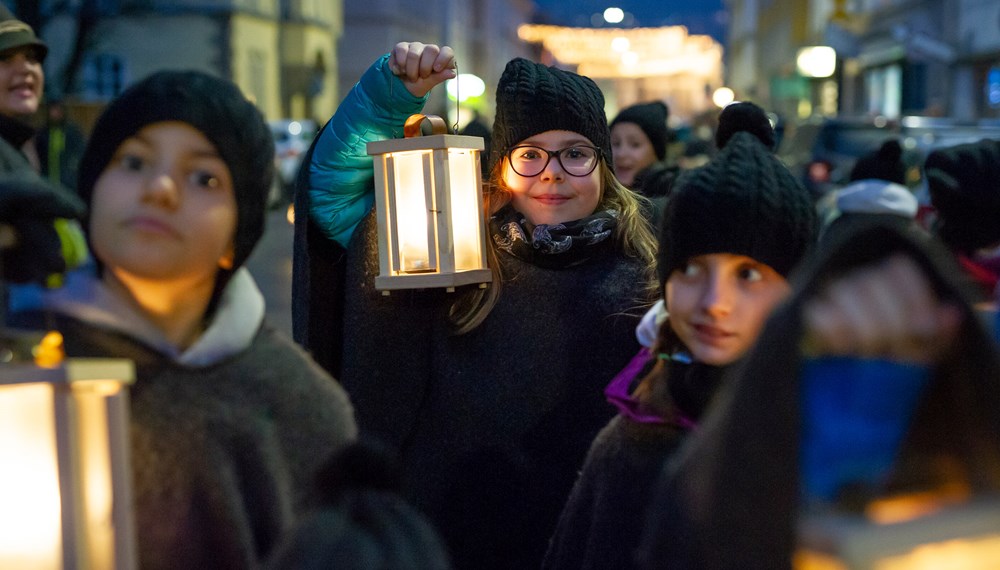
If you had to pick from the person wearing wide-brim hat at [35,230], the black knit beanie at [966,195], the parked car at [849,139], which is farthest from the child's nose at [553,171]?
the parked car at [849,139]

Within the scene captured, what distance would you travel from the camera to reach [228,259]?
1896 mm

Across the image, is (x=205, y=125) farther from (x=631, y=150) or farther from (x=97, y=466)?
(x=631, y=150)

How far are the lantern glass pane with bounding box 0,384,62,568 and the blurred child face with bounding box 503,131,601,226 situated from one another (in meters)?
1.77

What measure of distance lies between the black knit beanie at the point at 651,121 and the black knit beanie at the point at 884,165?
1219 millimetres

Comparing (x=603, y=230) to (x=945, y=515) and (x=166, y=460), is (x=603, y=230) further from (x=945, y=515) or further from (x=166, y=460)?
(x=945, y=515)

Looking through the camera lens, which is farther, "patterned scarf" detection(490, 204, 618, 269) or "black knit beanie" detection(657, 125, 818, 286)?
"patterned scarf" detection(490, 204, 618, 269)

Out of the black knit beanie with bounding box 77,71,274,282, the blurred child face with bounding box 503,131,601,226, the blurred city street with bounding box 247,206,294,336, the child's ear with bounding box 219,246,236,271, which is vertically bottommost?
the blurred city street with bounding box 247,206,294,336

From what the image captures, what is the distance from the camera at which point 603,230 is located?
3.16 meters

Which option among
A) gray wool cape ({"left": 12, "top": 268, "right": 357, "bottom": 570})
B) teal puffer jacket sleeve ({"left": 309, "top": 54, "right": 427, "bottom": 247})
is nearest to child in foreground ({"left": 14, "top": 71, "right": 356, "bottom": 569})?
gray wool cape ({"left": 12, "top": 268, "right": 357, "bottom": 570})

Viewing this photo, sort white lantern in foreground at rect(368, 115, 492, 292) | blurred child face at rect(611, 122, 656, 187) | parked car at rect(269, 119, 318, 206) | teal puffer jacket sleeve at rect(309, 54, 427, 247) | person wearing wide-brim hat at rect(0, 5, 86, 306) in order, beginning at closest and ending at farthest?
person wearing wide-brim hat at rect(0, 5, 86, 306) < white lantern in foreground at rect(368, 115, 492, 292) < teal puffer jacket sleeve at rect(309, 54, 427, 247) < blurred child face at rect(611, 122, 656, 187) < parked car at rect(269, 119, 318, 206)

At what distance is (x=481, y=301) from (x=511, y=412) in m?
0.29

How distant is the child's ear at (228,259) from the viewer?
1.89 m

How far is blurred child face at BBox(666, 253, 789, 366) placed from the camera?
2.00m

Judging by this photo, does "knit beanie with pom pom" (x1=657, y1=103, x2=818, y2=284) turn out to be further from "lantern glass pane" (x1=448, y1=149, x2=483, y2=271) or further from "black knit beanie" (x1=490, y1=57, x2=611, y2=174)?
"black knit beanie" (x1=490, y1=57, x2=611, y2=174)
